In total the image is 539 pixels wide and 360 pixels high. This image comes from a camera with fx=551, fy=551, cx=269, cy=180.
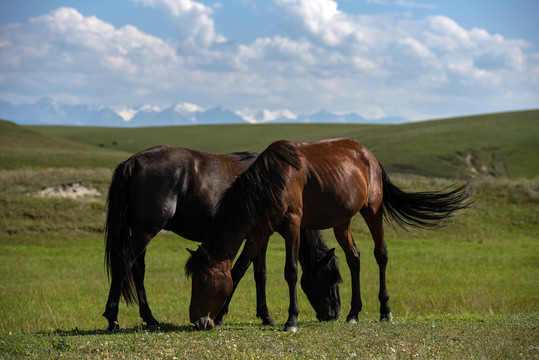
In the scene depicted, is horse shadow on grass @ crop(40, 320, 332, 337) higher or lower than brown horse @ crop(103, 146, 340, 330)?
lower

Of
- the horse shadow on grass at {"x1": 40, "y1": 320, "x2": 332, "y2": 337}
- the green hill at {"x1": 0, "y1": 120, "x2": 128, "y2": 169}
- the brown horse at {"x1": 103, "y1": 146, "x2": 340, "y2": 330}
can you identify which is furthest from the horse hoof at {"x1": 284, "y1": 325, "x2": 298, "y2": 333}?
the green hill at {"x1": 0, "y1": 120, "x2": 128, "y2": 169}

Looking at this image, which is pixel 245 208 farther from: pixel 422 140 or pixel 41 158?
Answer: pixel 422 140

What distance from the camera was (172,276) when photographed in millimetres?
17469

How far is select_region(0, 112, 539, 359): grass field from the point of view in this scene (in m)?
6.78

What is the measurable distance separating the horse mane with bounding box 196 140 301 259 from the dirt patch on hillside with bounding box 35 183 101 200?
21257 mm

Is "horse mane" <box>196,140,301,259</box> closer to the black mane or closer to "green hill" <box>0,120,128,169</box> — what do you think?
the black mane

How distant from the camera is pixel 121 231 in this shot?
27.2ft

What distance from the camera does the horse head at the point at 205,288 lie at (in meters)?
7.27

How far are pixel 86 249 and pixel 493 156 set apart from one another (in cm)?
5661

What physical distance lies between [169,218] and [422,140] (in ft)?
244

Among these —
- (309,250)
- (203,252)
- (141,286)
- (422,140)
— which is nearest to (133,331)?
(141,286)

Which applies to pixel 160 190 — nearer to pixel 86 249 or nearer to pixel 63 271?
pixel 63 271

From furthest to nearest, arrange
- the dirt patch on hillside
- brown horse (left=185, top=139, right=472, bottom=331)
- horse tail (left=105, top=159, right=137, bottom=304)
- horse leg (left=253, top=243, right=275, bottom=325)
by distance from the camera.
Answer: the dirt patch on hillside
horse leg (left=253, top=243, right=275, bottom=325)
horse tail (left=105, top=159, right=137, bottom=304)
brown horse (left=185, top=139, right=472, bottom=331)

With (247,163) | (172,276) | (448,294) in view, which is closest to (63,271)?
(172,276)
